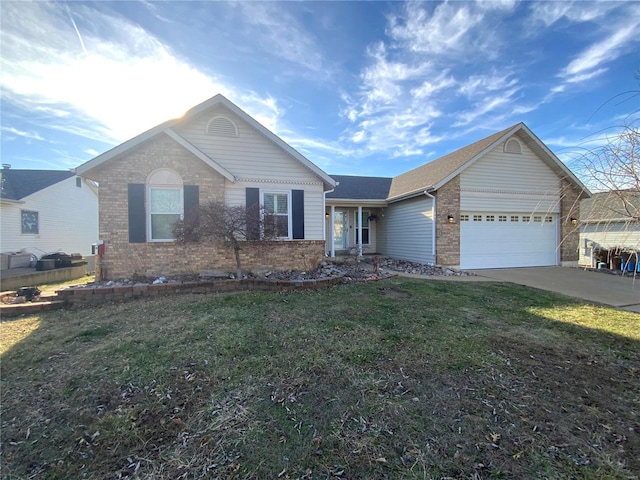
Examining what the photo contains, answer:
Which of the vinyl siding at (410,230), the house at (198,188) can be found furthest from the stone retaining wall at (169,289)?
the vinyl siding at (410,230)

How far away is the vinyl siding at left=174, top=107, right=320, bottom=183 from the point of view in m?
9.29

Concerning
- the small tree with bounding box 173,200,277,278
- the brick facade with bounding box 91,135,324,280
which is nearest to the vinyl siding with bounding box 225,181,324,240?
the small tree with bounding box 173,200,277,278

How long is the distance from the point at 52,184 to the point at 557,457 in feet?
72.2

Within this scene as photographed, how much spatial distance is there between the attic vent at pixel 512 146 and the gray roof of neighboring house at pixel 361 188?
565cm

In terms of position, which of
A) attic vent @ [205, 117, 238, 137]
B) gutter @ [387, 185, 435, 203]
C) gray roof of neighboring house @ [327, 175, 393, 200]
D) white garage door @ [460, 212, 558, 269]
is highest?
attic vent @ [205, 117, 238, 137]

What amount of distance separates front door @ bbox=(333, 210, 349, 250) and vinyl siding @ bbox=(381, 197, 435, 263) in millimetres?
2107

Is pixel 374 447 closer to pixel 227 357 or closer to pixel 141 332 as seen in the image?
pixel 227 357

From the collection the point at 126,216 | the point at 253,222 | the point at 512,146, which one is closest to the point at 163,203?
the point at 126,216

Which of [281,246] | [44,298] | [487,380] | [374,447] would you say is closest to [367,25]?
[281,246]

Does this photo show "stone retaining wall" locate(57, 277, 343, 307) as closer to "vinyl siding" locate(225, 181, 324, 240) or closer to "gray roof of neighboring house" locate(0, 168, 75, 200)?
"vinyl siding" locate(225, 181, 324, 240)

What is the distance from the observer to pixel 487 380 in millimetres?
3182

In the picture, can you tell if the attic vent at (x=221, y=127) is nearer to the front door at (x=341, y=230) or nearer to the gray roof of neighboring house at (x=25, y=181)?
the front door at (x=341, y=230)

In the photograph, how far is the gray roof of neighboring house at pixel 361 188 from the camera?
48.3ft

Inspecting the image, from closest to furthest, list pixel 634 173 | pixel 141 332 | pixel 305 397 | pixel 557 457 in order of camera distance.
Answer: pixel 557 457, pixel 634 173, pixel 305 397, pixel 141 332
